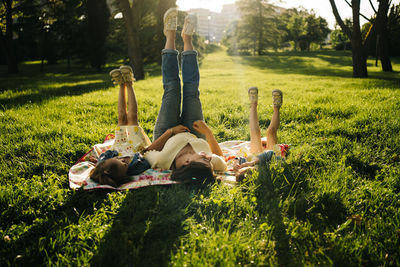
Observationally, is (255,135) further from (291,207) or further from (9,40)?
(9,40)

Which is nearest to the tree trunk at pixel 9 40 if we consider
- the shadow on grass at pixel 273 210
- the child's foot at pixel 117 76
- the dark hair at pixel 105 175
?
the child's foot at pixel 117 76

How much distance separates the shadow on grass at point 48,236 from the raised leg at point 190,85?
162 cm

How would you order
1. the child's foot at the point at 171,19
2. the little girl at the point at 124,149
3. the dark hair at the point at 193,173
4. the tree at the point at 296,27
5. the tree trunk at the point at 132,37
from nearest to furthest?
the dark hair at the point at 193,173
the little girl at the point at 124,149
the child's foot at the point at 171,19
the tree trunk at the point at 132,37
the tree at the point at 296,27

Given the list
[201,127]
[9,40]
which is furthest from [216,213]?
[9,40]

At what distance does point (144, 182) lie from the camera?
2941 mm

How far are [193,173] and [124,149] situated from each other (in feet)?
4.34

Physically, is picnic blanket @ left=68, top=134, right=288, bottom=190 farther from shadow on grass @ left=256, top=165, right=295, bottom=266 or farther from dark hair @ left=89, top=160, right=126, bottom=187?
shadow on grass @ left=256, top=165, right=295, bottom=266

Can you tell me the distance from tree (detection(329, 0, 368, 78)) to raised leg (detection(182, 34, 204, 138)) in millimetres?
11020

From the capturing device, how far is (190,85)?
3582 millimetres

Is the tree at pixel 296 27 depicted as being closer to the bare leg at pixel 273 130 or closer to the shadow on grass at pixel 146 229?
the bare leg at pixel 273 130

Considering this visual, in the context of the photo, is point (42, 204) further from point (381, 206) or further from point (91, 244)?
point (381, 206)

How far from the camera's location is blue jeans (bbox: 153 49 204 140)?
3.47m

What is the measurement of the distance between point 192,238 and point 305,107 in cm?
498

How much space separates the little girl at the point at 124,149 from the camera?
2787 mm
